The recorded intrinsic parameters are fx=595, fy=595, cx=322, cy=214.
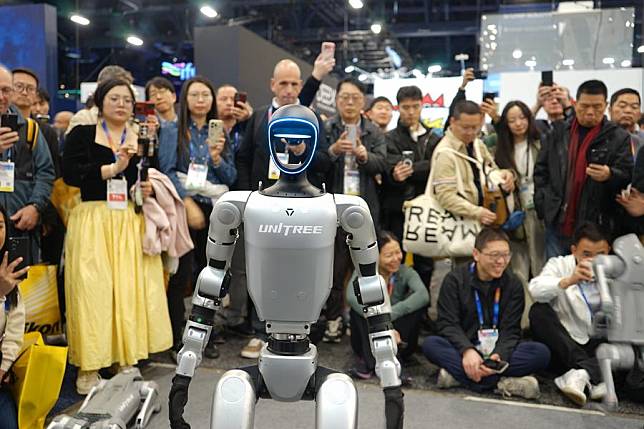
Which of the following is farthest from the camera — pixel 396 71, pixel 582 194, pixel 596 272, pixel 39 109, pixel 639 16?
pixel 396 71

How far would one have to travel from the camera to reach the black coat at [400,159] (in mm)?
3939

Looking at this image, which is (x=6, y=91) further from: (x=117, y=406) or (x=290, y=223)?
(x=290, y=223)

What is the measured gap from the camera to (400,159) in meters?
3.95

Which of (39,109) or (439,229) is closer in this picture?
(439,229)

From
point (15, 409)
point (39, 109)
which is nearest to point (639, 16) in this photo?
point (39, 109)

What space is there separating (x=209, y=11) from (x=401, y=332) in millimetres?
9025

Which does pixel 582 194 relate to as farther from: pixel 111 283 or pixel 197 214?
pixel 111 283

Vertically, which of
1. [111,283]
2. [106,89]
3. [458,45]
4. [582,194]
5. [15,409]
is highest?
[458,45]

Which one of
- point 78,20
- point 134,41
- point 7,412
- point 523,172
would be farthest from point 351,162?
point 134,41

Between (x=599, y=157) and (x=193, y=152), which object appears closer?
(x=599, y=157)

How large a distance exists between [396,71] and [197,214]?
486 inches

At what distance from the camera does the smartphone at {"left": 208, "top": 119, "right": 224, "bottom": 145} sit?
3.14 m

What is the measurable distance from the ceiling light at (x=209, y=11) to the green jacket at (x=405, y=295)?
8.70 meters

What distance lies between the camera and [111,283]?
304 cm
